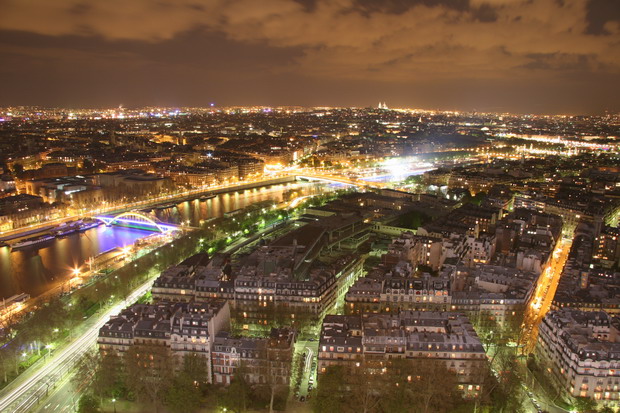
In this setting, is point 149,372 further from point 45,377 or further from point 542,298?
point 542,298

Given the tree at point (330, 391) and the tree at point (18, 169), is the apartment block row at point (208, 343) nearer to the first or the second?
the tree at point (330, 391)

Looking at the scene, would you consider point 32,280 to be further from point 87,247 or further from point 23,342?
point 23,342

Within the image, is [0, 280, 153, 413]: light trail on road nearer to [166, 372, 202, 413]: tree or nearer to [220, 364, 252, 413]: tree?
[166, 372, 202, 413]: tree

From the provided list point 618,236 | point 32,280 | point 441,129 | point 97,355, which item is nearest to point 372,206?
point 618,236

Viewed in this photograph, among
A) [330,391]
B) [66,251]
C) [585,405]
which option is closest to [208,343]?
[330,391]

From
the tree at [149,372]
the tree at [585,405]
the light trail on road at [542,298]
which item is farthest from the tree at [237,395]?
the light trail on road at [542,298]

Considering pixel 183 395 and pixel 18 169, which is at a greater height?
pixel 18 169

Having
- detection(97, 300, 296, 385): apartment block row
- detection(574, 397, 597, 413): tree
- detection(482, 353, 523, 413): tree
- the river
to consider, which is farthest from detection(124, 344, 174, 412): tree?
the river
